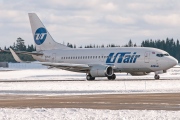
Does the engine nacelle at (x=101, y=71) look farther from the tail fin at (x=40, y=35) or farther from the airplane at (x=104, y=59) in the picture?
the tail fin at (x=40, y=35)

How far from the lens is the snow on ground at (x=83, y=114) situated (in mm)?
21953

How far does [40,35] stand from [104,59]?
1126cm

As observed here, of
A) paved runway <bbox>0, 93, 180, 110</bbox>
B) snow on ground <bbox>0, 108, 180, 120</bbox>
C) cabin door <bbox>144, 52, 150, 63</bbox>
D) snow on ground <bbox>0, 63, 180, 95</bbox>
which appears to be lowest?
snow on ground <bbox>0, 63, 180, 95</bbox>

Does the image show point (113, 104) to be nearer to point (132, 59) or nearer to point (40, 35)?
point (132, 59)

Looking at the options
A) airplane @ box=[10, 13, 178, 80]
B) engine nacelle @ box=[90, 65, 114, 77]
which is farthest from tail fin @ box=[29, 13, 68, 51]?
engine nacelle @ box=[90, 65, 114, 77]

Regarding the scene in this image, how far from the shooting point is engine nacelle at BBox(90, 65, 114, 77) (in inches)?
2443

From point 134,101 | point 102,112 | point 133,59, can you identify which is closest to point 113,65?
point 133,59

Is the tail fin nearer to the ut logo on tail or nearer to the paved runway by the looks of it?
the ut logo on tail

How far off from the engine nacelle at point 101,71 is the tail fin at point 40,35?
10.5 meters

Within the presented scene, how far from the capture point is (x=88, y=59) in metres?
67.0

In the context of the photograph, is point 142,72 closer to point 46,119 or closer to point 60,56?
point 60,56

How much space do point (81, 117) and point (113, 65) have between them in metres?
41.5

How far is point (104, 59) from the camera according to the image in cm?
6494

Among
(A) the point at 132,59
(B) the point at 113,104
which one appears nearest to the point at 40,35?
(A) the point at 132,59
